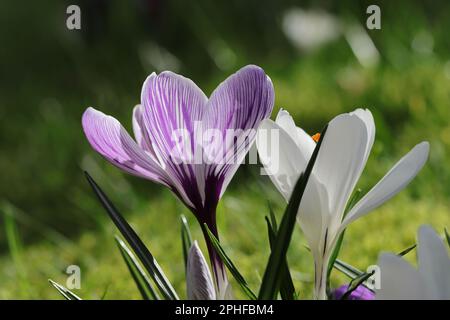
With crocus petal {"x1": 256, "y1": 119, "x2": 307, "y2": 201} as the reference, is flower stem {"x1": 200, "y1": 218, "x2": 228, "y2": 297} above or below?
below

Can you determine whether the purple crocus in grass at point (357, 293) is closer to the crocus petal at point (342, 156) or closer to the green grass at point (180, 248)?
the crocus petal at point (342, 156)

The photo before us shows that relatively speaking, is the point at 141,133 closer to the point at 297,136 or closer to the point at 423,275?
the point at 297,136

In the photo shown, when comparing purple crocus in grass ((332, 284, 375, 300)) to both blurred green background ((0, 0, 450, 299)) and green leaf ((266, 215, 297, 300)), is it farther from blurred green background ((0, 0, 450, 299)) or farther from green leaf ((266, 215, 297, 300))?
blurred green background ((0, 0, 450, 299))

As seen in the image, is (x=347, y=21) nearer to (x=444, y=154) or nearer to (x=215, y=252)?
(x=444, y=154)

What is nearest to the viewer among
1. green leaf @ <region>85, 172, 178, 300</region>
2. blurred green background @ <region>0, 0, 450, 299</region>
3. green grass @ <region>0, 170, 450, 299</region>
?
green leaf @ <region>85, 172, 178, 300</region>

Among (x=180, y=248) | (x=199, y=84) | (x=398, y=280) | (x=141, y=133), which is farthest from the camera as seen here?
(x=199, y=84)

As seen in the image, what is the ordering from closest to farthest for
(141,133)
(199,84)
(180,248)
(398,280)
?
(398,280) → (141,133) → (180,248) → (199,84)

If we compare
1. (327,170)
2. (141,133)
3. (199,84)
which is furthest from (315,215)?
(199,84)

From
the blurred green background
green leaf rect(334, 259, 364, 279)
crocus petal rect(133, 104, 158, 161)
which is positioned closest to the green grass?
the blurred green background

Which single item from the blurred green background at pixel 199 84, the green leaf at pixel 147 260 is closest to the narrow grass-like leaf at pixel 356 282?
the green leaf at pixel 147 260
